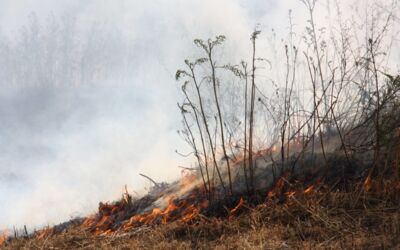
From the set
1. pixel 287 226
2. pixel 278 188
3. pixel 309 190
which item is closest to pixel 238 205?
pixel 278 188

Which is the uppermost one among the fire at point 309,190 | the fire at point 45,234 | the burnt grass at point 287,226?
the fire at point 45,234

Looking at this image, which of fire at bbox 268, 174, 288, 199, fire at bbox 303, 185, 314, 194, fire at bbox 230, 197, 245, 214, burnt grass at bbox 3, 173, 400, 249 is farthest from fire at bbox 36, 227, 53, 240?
fire at bbox 303, 185, 314, 194

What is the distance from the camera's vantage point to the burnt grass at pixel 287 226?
4.60m

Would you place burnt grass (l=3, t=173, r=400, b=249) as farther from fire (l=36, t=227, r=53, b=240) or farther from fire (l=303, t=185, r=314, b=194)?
fire (l=36, t=227, r=53, b=240)

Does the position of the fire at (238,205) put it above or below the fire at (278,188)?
below


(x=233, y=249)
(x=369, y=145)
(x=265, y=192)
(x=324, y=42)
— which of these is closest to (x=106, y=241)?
(x=233, y=249)

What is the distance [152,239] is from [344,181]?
2308mm

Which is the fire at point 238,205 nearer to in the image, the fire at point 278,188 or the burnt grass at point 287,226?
the burnt grass at point 287,226

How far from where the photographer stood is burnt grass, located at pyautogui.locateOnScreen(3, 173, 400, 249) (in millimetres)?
4602

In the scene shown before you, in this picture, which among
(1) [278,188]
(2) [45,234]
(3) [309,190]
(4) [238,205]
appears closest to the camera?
(3) [309,190]

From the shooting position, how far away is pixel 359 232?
4664 mm

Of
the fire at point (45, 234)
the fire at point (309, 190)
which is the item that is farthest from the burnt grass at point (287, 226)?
the fire at point (45, 234)

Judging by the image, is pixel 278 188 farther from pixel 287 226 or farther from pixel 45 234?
pixel 45 234

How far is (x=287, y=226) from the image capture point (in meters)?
5.11
